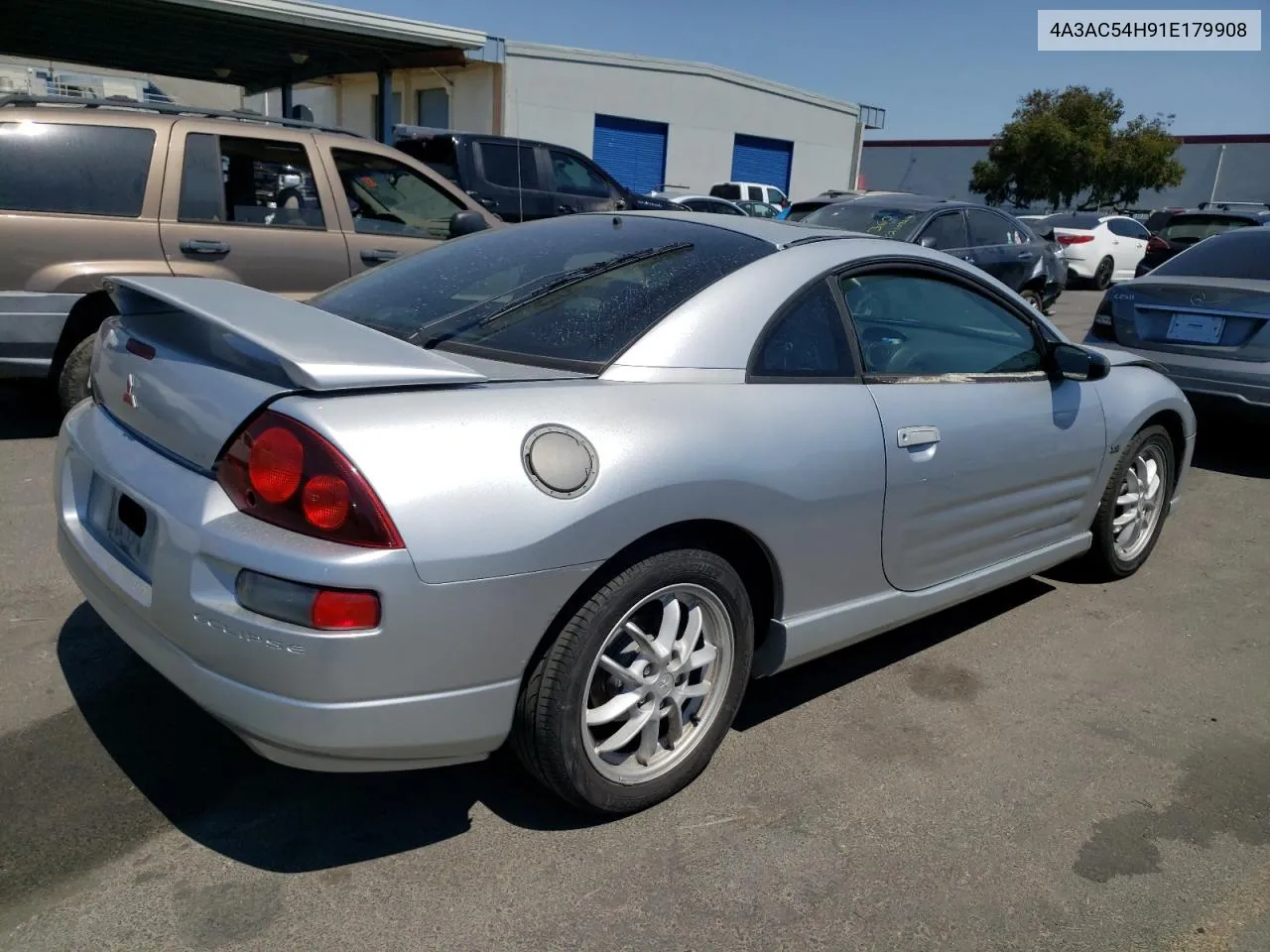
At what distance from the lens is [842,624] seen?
10.1 ft

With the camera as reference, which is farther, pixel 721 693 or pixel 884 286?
pixel 884 286

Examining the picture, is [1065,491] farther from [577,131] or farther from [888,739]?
[577,131]

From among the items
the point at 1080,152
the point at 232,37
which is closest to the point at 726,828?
the point at 232,37

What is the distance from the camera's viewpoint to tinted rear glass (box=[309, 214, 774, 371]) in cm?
281

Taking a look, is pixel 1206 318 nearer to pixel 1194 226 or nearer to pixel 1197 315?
pixel 1197 315

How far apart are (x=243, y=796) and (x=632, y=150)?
92.5 feet

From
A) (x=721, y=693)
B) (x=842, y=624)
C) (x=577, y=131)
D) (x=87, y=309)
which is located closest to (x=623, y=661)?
(x=721, y=693)

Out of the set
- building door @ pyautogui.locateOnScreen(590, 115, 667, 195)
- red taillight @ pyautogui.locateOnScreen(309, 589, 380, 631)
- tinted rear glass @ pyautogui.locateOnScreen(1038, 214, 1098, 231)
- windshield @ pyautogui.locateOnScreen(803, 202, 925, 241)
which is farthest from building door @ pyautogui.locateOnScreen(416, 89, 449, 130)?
red taillight @ pyautogui.locateOnScreen(309, 589, 380, 631)

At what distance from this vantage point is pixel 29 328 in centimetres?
527

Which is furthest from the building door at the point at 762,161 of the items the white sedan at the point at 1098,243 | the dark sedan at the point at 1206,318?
the dark sedan at the point at 1206,318

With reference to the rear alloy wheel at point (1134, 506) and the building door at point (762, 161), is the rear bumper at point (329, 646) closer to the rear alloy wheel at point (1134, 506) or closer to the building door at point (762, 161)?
the rear alloy wheel at point (1134, 506)

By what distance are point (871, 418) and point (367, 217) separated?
14.6ft

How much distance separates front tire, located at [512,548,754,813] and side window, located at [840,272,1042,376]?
1.04 m

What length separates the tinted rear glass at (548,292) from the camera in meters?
2.81
